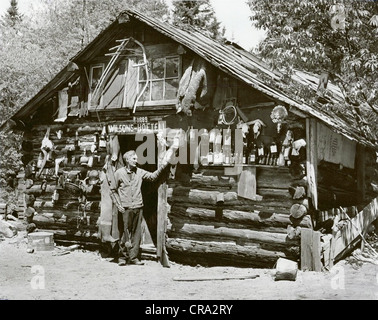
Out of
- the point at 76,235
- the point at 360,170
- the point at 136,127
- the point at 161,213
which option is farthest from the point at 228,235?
the point at 76,235

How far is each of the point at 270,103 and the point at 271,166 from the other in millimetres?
1311

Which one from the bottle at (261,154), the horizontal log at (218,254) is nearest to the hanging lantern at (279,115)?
the bottle at (261,154)

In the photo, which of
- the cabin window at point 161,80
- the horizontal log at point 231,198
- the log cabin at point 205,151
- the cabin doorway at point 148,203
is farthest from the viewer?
the cabin doorway at point 148,203

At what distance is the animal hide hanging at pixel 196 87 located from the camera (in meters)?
9.58

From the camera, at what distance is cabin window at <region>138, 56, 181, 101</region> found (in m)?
10.5

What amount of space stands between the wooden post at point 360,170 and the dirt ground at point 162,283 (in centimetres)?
251

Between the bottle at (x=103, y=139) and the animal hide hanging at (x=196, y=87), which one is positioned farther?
the bottle at (x=103, y=139)

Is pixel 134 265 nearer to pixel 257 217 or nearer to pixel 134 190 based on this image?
pixel 134 190

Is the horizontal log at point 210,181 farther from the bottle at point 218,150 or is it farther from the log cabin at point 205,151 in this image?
the bottle at point 218,150

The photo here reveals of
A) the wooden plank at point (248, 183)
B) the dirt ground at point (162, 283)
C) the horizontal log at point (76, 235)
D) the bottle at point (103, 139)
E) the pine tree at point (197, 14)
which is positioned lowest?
the dirt ground at point (162, 283)

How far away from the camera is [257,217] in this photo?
369 inches

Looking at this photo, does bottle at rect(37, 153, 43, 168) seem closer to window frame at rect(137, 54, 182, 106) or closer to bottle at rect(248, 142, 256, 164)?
window frame at rect(137, 54, 182, 106)

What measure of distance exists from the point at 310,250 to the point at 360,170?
4125 mm

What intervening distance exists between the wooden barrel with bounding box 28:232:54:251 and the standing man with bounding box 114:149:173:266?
2760mm
